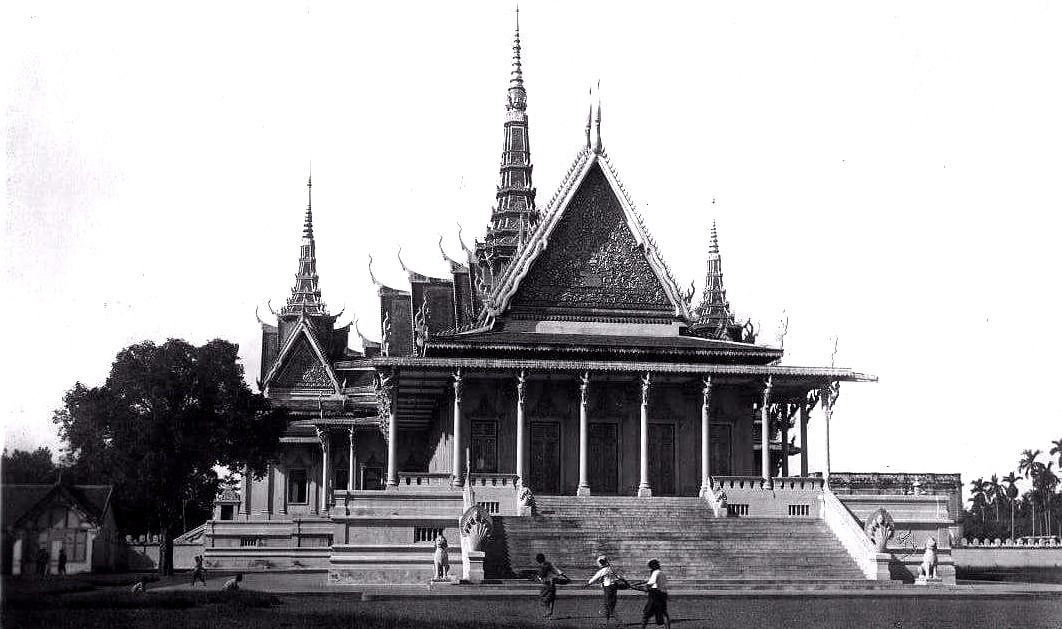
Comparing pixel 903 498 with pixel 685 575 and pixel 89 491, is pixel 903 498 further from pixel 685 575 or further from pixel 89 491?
pixel 89 491

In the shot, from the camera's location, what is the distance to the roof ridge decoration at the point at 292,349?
2581 inches

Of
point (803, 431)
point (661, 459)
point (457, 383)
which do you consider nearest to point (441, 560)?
point (457, 383)

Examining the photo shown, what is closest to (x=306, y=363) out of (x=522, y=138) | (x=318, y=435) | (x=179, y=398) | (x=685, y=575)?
(x=318, y=435)

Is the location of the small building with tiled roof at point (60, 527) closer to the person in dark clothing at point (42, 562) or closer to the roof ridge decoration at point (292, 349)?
the person in dark clothing at point (42, 562)

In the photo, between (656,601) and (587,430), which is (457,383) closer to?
(587,430)

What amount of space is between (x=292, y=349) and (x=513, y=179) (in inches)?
488

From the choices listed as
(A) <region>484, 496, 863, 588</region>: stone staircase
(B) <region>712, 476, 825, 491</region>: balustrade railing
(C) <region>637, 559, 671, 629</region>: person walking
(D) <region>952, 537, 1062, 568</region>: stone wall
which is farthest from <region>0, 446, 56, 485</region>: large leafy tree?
(D) <region>952, 537, 1062, 568</region>: stone wall

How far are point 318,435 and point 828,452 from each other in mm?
28243

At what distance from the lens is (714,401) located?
41.3m

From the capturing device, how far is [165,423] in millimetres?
44781

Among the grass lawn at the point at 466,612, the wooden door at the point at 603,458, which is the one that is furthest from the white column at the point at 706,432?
the grass lawn at the point at 466,612

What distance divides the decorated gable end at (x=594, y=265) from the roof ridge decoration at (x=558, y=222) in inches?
5.7

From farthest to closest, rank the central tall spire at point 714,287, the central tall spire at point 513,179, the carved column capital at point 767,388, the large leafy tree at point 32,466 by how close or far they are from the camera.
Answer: the central tall spire at point 714,287
the central tall spire at point 513,179
the large leafy tree at point 32,466
the carved column capital at point 767,388

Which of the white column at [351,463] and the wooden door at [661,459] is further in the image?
the white column at [351,463]
